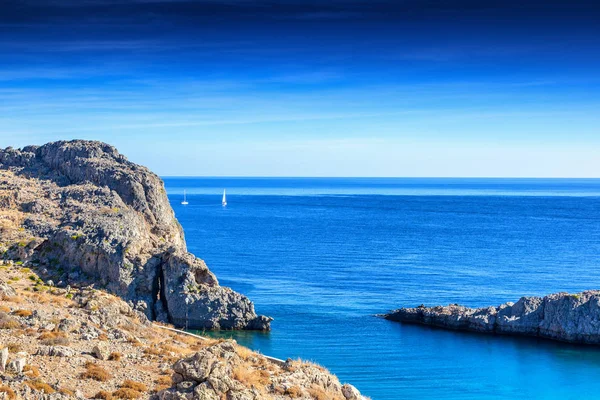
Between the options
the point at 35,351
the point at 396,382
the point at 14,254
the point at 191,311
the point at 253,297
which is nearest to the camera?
the point at 35,351

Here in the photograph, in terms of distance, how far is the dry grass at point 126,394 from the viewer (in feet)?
63.8

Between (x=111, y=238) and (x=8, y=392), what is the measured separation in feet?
101

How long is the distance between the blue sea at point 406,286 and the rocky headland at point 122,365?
1799 centimetres

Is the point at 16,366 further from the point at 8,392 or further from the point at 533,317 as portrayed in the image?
the point at 533,317

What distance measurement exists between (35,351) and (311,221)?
431 ft

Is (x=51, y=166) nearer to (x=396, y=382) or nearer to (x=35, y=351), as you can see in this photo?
(x=396, y=382)

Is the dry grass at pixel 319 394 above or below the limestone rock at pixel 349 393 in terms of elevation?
above

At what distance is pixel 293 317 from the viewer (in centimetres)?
5838

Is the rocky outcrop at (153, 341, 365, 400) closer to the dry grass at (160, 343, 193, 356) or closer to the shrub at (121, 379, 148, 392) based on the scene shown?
the shrub at (121, 379, 148, 392)

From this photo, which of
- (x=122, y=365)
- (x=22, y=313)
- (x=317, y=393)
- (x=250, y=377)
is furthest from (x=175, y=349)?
(x=317, y=393)

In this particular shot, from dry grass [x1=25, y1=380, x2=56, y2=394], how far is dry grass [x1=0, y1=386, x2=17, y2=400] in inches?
28.8

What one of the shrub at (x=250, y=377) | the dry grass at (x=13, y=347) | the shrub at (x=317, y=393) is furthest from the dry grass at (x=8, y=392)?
the shrub at (x=317, y=393)

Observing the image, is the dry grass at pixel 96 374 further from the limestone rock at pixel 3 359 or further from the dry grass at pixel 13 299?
the dry grass at pixel 13 299

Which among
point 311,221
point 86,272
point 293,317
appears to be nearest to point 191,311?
point 86,272
